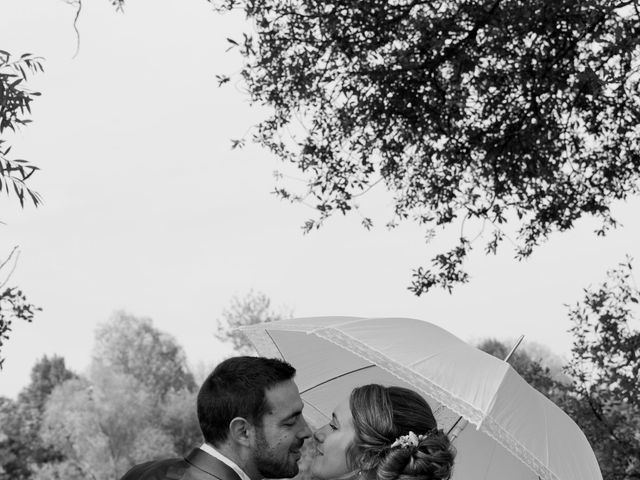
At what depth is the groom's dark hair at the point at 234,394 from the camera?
161 inches

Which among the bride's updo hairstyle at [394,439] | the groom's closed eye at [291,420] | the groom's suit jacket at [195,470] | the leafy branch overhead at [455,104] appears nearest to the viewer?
the groom's suit jacket at [195,470]

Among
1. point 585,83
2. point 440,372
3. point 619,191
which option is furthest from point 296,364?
point 619,191

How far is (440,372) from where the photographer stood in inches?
194

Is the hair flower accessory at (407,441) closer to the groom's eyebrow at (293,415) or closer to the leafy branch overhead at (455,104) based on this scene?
the groom's eyebrow at (293,415)

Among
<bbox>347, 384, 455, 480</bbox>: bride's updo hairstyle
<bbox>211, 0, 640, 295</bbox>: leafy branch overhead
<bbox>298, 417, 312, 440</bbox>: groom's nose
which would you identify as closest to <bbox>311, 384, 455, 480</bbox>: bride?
<bbox>347, 384, 455, 480</bbox>: bride's updo hairstyle

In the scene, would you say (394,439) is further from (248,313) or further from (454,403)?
(248,313)

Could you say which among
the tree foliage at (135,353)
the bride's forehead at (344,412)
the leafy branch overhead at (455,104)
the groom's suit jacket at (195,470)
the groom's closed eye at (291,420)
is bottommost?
the groom's suit jacket at (195,470)

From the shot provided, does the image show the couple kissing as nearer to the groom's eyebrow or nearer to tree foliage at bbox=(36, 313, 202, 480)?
the groom's eyebrow

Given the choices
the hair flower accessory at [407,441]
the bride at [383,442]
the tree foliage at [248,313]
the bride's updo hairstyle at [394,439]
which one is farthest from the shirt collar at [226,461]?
the tree foliage at [248,313]

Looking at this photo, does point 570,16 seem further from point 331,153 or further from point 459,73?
point 331,153

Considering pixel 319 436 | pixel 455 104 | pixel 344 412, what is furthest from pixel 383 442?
pixel 455 104

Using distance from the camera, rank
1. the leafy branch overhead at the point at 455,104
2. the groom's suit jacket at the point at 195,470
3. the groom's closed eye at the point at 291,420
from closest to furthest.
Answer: the groom's suit jacket at the point at 195,470 → the groom's closed eye at the point at 291,420 → the leafy branch overhead at the point at 455,104

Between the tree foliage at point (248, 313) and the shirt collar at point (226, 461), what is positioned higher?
the tree foliage at point (248, 313)

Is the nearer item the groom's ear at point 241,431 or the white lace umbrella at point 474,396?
the groom's ear at point 241,431
